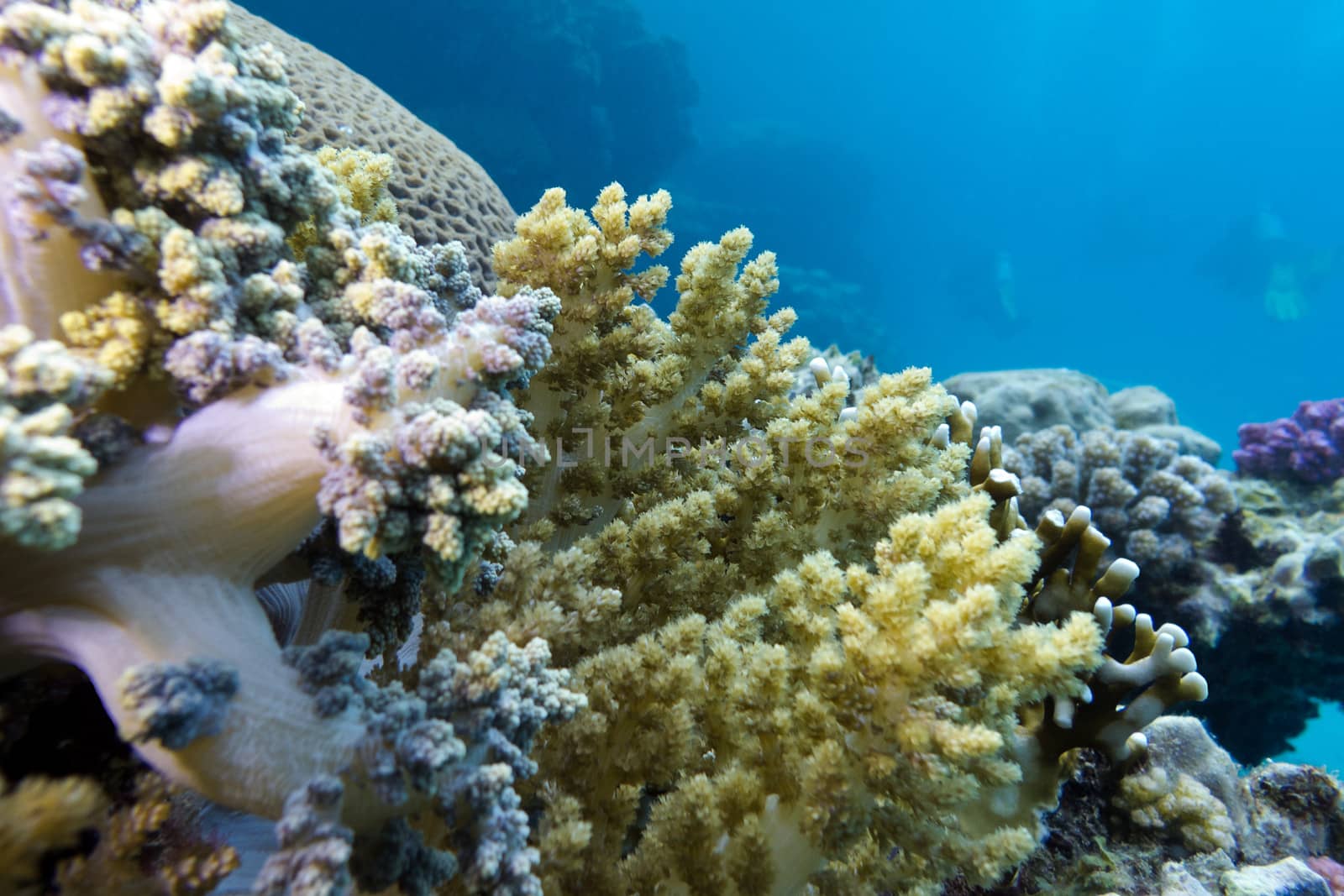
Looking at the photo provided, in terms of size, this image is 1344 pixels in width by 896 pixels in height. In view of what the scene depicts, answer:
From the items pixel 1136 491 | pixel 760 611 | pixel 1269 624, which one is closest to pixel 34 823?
pixel 760 611

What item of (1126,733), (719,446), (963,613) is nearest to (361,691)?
(963,613)

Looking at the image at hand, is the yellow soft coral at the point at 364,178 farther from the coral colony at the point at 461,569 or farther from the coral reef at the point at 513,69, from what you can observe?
the coral reef at the point at 513,69

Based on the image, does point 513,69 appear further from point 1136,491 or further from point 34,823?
point 34,823

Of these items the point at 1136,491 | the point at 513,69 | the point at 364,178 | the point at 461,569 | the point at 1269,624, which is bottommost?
the point at 461,569

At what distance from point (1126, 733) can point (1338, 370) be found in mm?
65922

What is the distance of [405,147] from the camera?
14.7ft

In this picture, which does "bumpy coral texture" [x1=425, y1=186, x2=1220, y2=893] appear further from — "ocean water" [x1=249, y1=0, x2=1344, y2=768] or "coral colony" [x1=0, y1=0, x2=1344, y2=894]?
"ocean water" [x1=249, y1=0, x2=1344, y2=768]

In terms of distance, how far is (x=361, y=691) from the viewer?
4.53 feet

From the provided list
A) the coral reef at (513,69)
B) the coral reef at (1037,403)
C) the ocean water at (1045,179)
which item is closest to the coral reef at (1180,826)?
the coral reef at (1037,403)

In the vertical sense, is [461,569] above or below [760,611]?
below

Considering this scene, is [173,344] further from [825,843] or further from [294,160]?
[825,843]

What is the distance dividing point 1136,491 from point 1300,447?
3.83m

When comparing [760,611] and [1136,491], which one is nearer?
[760,611]

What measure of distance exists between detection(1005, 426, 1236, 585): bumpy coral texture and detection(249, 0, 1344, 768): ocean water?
2667cm
